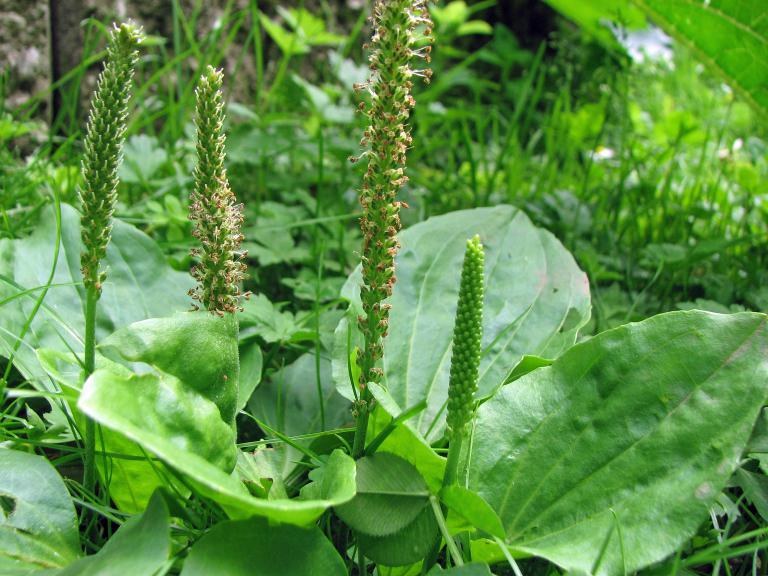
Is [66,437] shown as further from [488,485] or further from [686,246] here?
[686,246]

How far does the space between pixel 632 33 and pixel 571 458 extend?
2.98 m

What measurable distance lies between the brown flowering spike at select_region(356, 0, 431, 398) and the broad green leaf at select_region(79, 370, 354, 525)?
0.36 m

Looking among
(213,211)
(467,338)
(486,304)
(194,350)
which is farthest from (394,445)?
(486,304)

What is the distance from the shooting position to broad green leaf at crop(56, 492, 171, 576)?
1.13 metres

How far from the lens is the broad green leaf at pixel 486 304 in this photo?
6.02 feet

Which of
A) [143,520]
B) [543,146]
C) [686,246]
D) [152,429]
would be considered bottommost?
[543,146]

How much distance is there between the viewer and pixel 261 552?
1.23m

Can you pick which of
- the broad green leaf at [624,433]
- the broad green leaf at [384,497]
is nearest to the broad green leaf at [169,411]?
the broad green leaf at [384,497]

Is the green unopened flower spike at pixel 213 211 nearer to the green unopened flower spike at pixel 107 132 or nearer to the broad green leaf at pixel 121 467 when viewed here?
the green unopened flower spike at pixel 107 132

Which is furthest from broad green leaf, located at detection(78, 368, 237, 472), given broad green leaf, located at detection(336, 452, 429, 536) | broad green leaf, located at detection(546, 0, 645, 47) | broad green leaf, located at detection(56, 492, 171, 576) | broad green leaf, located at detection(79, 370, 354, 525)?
broad green leaf, located at detection(546, 0, 645, 47)

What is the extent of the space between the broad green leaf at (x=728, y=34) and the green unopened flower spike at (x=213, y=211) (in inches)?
76.5

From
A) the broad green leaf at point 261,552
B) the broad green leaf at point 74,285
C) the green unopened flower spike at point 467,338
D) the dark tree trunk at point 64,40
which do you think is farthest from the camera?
the dark tree trunk at point 64,40

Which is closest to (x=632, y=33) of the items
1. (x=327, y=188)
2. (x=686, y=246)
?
(x=686, y=246)

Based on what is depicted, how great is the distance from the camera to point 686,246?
2.94m
